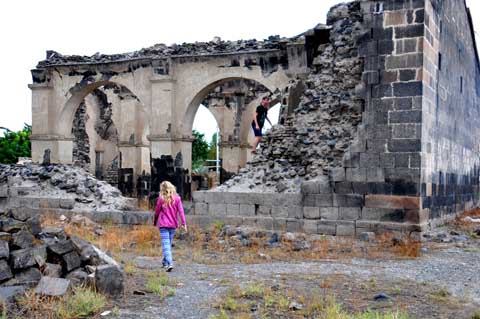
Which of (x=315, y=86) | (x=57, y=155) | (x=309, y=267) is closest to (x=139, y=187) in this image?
(x=57, y=155)

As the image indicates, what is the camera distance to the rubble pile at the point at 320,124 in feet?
35.6

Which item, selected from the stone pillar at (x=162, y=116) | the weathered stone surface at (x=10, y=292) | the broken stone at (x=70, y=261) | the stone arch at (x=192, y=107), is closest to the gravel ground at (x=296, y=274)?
the broken stone at (x=70, y=261)

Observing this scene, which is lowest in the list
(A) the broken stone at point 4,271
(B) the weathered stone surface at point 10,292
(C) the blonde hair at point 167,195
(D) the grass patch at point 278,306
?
(D) the grass patch at point 278,306

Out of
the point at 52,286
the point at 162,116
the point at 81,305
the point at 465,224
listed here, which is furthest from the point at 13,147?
the point at 81,305

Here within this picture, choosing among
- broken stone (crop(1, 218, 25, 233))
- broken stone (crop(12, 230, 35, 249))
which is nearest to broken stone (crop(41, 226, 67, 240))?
broken stone (crop(1, 218, 25, 233))

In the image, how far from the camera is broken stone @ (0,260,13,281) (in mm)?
5723

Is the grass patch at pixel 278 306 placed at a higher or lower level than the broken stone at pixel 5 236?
lower

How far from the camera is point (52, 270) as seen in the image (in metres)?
6.07

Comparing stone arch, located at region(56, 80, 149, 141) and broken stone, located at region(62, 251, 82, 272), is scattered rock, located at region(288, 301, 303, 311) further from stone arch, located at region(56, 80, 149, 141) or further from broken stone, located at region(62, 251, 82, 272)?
stone arch, located at region(56, 80, 149, 141)

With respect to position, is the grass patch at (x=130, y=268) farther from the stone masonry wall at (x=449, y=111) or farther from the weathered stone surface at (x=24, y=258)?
the stone masonry wall at (x=449, y=111)

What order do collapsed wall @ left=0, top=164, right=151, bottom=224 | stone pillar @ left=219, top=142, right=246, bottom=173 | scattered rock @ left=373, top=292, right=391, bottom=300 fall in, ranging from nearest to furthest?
scattered rock @ left=373, top=292, right=391, bottom=300 → collapsed wall @ left=0, top=164, right=151, bottom=224 → stone pillar @ left=219, top=142, right=246, bottom=173

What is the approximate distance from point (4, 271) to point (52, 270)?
51cm

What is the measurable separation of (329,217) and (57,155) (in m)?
11.1

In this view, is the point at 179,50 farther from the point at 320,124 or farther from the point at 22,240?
the point at 22,240
